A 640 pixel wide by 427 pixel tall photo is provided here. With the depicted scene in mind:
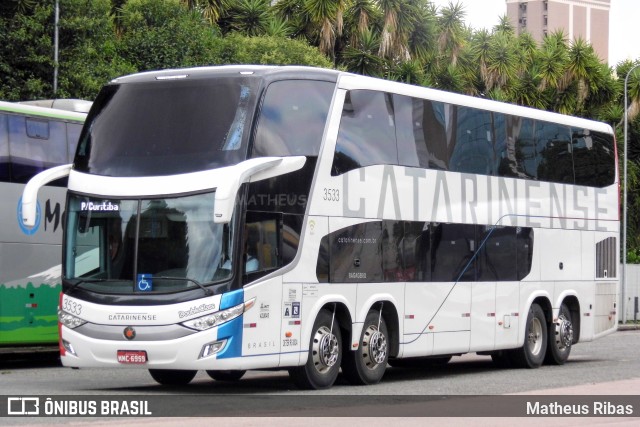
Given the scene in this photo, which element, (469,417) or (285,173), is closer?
(469,417)

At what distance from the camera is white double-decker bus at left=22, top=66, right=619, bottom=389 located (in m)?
14.8

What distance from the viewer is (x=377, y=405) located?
14.0 metres

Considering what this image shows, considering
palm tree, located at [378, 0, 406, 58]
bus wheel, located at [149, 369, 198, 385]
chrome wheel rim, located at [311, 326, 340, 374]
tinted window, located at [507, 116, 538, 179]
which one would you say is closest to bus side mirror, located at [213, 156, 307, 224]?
chrome wheel rim, located at [311, 326, 340, 374]

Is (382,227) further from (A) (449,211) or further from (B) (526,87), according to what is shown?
(B) (526,87)

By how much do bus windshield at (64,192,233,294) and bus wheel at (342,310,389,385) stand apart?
288 centimetres

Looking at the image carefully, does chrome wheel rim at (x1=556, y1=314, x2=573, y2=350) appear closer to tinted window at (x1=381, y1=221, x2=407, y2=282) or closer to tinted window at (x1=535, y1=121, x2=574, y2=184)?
tinted window at (x1=535, y1=121, x2=574, y2=184)

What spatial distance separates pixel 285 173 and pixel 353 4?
34270 mm

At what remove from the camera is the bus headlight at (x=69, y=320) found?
15195 millimetres

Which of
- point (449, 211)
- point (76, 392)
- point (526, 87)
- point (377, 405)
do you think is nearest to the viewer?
point (377, 405)

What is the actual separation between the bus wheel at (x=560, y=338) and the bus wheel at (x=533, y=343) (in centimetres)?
28

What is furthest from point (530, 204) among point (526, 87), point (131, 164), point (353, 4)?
point (526, 87)

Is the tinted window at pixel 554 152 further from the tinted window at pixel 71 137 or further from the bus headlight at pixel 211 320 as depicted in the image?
the bus headlight at pixel 211 320

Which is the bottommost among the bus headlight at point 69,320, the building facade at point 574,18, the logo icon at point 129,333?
the logo icon at point 129,333

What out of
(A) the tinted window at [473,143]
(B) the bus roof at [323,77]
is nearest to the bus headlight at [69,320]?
(B) the bus roof at [323,77]
